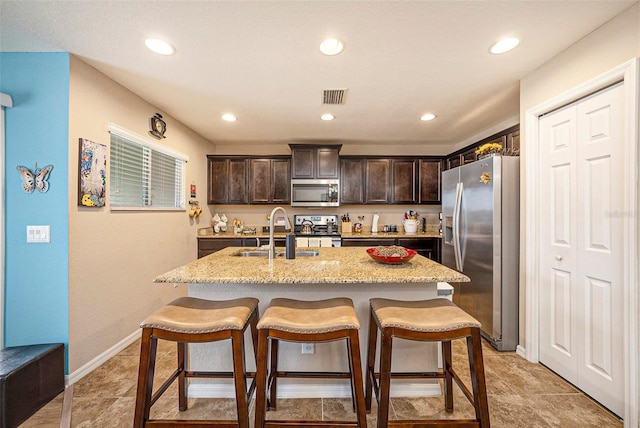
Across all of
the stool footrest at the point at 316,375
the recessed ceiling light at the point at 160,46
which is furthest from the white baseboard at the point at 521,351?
the recessed ceiling light at the point at 160,46

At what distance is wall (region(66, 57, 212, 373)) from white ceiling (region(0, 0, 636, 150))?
8.4 inches

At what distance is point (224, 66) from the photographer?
2062mm

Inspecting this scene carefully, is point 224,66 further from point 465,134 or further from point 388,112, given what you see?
point 465,134

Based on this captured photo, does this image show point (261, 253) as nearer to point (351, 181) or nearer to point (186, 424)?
point (186, 424)

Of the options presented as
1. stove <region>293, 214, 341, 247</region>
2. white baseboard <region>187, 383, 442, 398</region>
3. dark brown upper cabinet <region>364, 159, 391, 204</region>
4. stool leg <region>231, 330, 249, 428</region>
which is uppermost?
dark brown upper cabinet <region>364, 159, 391, 204</region>

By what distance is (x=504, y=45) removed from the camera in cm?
180

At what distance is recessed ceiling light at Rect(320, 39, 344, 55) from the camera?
1.76 meters

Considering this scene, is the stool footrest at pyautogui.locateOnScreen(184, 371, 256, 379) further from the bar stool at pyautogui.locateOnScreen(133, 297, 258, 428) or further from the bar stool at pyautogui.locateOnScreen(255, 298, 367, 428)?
the bar stool at pyautogui.locateOnScreen(255, 298, 367, 428)

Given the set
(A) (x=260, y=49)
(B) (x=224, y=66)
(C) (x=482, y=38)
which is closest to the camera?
(C) (x=482, y=38)

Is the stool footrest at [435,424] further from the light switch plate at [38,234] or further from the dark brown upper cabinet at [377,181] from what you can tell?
the dark brown upper cabinet at [377,181]

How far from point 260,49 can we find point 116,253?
6.80ft

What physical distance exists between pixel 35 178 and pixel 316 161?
306 cm

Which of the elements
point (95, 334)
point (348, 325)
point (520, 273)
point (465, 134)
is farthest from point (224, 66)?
point (465, 134)

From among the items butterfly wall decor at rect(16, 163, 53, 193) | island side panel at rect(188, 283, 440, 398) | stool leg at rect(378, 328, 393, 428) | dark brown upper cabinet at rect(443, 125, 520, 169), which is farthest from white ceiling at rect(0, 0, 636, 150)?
stool leg at rect(378, 328, 393, 428)
